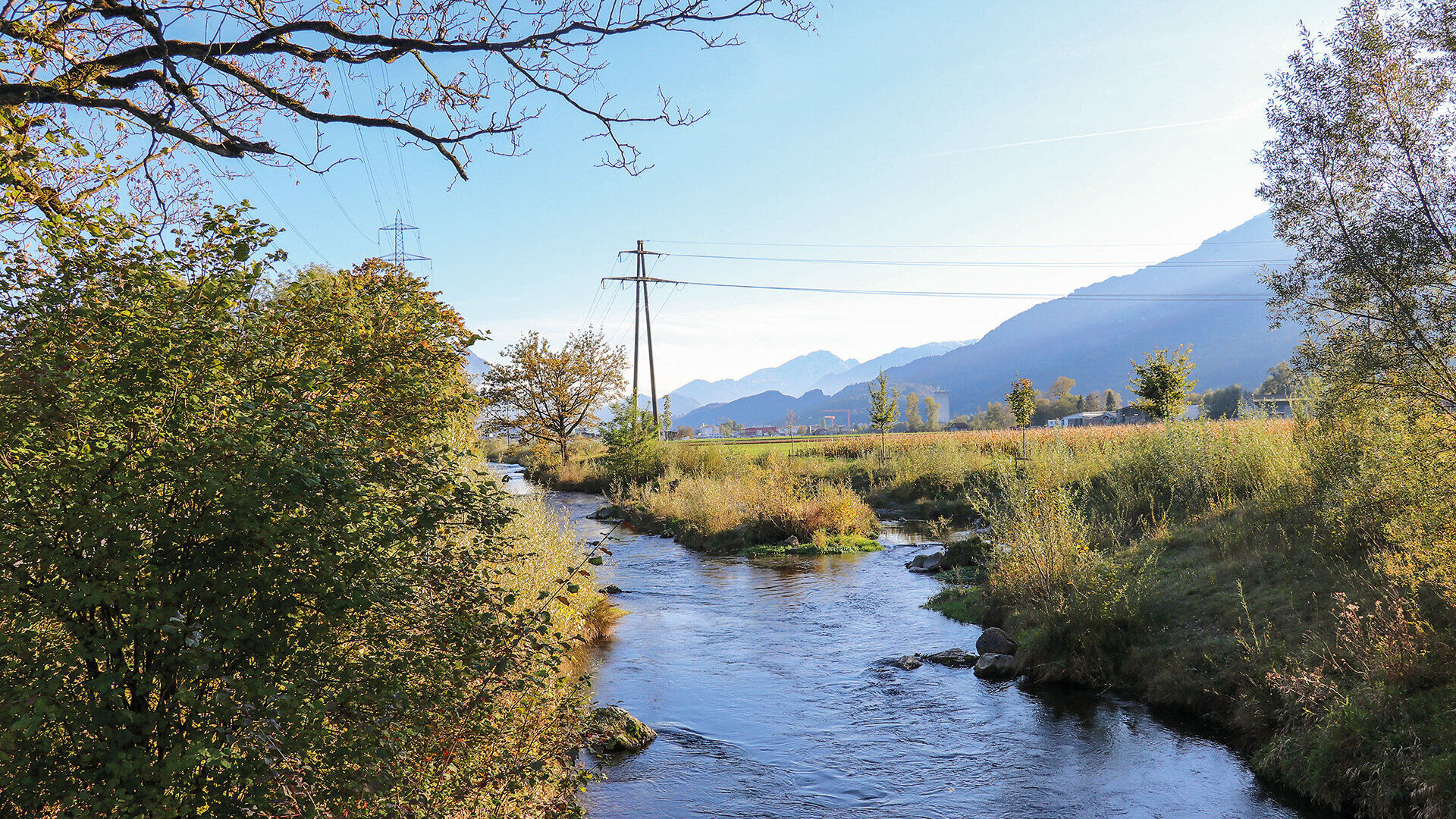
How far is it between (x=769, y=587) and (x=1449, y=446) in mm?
11533

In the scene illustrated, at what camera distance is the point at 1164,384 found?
1026 inches

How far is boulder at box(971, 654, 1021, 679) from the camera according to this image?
1058 cm

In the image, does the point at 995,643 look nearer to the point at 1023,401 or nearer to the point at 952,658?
the point at 952,658

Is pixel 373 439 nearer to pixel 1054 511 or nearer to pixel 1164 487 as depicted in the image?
pixel 1054 511

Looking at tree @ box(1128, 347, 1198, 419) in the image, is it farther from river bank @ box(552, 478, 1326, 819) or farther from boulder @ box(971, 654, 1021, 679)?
boulder @ box(971, 654, 1021, 679)

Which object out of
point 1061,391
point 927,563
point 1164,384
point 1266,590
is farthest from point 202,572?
point 1061,391

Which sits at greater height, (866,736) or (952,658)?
(952,658)

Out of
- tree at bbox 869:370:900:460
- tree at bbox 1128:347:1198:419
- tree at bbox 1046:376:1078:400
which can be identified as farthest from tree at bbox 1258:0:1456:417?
tree at bbox 1046:376:1078:400

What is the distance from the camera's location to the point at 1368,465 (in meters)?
9.55

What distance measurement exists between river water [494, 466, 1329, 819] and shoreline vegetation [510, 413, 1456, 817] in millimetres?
558

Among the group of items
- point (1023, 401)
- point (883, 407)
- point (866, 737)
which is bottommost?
point (866, 737)

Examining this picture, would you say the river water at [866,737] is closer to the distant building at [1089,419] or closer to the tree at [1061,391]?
the distant building at [1089,419]

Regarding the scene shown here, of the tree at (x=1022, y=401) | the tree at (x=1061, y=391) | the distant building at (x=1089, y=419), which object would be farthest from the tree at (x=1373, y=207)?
the tree at (x=1061, y=391)

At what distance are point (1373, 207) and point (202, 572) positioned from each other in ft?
34.5
